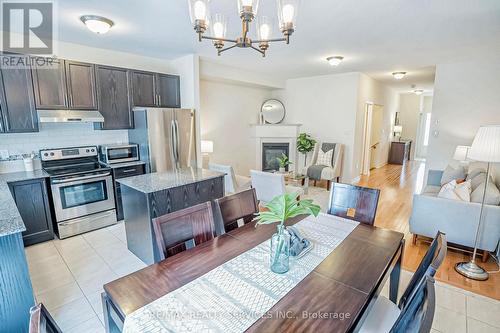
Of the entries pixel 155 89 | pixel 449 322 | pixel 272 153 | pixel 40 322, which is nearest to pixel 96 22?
pixel 155 89

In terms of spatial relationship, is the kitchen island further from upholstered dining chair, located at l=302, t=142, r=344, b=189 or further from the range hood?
upholstered dining chair, located at l=302, t=142, r=344, b=189

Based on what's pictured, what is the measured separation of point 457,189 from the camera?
302cm

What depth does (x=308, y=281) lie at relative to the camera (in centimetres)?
127

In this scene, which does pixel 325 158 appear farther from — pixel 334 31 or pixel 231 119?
pixel 334 31

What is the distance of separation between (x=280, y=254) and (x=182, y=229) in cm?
66

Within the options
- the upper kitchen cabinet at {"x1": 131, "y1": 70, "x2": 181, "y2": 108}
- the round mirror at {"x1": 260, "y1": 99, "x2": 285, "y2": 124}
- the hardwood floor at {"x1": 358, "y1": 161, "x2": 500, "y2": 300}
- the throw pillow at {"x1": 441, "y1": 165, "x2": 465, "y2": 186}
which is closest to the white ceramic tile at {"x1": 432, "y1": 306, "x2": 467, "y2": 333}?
the hardwood floor at {"x1": 358, "y1": 161, "x2": 500, "y2": 300}

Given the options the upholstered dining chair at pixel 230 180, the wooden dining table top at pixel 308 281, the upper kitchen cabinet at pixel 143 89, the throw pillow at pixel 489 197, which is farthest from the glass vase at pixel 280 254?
the upper kitchen cabinet at pixel 143 89

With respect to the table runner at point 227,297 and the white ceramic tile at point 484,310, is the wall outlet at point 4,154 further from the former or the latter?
the white ceramic tile at point 484,310

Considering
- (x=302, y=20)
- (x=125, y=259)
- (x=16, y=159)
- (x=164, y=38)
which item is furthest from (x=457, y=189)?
(x=16, y=159)

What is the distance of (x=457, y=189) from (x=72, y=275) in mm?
4370

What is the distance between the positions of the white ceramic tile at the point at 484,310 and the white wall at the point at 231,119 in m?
4.82

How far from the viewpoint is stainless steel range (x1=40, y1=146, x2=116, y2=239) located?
331cm

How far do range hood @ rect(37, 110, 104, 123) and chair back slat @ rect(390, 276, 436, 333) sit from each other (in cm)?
397

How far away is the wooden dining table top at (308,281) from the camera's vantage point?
3.39 ft
